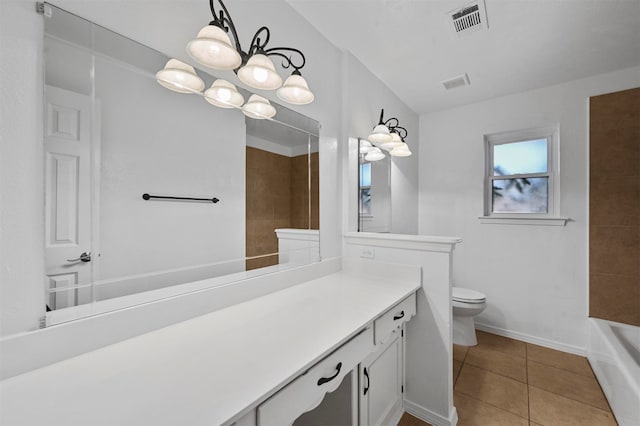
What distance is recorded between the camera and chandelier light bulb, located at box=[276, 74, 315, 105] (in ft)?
4.49

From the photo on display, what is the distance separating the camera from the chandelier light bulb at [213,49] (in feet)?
3.24

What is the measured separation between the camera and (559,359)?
2.27m

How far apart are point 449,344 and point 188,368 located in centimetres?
142

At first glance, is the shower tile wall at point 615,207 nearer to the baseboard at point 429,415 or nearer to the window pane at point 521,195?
the window pane at point 521,195

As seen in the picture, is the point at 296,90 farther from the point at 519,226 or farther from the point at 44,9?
the point at 519,226

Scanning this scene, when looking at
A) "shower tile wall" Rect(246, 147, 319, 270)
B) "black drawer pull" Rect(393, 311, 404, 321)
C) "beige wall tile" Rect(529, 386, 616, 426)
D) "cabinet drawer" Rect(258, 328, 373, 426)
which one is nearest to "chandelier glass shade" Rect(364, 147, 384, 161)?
"shower tile wall" Rect(246, 147, 319, 270)

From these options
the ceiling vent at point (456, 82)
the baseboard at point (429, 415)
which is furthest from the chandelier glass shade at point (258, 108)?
the baseboard at point (429, 415)

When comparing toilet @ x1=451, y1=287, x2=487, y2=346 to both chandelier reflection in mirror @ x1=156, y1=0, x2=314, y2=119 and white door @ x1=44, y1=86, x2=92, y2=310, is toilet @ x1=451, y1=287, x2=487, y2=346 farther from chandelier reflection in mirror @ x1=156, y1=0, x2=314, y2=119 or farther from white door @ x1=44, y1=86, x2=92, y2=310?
white door @ x1=44, y1=86, x2=92, y2=310

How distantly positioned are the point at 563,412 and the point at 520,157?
2183mm

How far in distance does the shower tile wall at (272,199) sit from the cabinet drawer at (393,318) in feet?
2.16

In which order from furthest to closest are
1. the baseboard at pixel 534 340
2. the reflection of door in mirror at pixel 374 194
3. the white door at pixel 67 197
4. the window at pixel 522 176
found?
the window at pixel 522 176 → the baseboard at pixel 534 340 → the reflection of door in mirror at pixel 374 194 → the white door at pixel 67 197

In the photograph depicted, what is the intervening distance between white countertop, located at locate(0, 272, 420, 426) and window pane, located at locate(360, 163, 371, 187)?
4.01 feet

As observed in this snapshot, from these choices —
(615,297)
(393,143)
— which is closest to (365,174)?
(393,143)

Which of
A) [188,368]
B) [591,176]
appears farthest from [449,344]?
[591,176]
